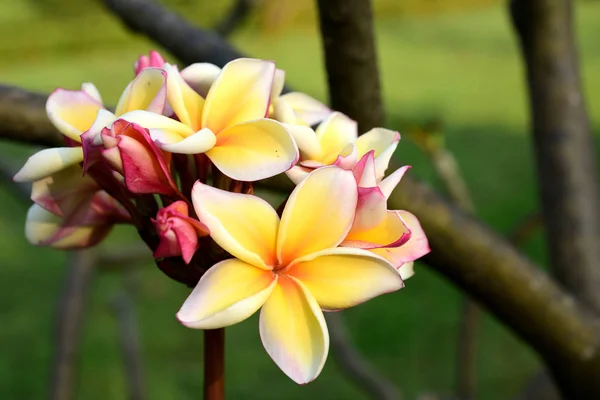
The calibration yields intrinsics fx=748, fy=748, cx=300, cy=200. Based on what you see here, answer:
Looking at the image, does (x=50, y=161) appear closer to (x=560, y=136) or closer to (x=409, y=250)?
(x=409, y=250)

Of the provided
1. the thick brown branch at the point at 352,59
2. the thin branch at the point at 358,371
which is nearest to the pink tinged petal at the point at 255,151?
the thick brown branch at the point at 352,59

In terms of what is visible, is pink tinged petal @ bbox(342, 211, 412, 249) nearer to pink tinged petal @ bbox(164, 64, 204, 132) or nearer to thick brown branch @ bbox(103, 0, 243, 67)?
pink tinged petal @ bbox(164, 64, 204, 132)

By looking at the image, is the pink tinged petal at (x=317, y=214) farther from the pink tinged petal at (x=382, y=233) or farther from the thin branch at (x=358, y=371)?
the thin branch at (x=358, y=371)

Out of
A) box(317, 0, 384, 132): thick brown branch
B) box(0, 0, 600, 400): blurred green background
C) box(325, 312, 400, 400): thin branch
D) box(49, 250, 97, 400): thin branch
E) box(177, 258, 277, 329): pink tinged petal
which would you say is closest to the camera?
box(177, 258, 277, 329): pink tinged petal

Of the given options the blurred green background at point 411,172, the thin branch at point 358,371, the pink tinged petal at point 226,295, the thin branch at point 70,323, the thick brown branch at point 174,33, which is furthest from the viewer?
the blurred green background at point 411,172

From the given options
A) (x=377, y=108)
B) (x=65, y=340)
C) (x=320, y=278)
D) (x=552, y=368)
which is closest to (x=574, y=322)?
(x=552, y=368)

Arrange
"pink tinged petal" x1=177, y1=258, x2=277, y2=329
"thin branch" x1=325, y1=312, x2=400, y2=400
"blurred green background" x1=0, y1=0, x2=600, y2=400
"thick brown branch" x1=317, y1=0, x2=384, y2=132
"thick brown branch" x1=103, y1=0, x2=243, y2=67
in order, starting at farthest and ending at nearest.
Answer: "blurred green background" x1=0, y1=0, x2=600, y2=400 < "thin branch" x1=325, y1=312, x2=400, y2=400 < "thick brown branch" x1=103, y1=0, x2=243, y2=67 < "thick brown branch" x1=317, y1=0, x2=384, y2=132 < "pink tinged petal" x1=177, y1=258, x2=277, y2=329

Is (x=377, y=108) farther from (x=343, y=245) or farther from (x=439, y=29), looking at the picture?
(x=439, y=29)

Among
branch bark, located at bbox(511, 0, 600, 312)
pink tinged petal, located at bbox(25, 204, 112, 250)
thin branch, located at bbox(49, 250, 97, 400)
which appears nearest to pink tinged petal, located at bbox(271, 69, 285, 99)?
pink tinged petal, located at bbox(25, 204, 112, 250)
